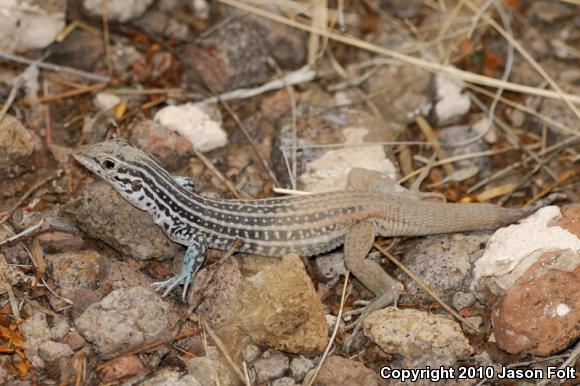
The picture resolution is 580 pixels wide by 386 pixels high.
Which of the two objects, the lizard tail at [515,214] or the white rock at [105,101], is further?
the white rock at [105,101]

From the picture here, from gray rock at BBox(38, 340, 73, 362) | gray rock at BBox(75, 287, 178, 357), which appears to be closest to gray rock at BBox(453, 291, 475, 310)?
gray rock at BBox(75, 287, 178, 357)

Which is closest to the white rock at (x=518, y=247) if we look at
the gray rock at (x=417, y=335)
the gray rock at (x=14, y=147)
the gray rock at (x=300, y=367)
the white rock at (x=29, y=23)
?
the gray rock at (x=417, y=335)

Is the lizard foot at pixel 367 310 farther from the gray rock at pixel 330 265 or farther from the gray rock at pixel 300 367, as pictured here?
the gray rock at pixel 330 265

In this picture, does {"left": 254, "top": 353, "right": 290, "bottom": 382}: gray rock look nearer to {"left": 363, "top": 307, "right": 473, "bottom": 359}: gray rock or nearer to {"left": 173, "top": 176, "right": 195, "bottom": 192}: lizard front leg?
{"left": 363, "top": 307, "right": 473, "bottom": 359}: gray rock

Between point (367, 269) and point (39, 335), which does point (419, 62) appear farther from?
point (39, 335)

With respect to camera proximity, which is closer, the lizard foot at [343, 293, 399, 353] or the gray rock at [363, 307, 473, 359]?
the gray rock at [363, 307, 473, 359]

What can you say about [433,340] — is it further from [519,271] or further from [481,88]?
[481,88]

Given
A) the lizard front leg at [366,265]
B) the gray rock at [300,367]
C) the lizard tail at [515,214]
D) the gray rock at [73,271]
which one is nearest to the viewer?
the gray rock at [300,367]
